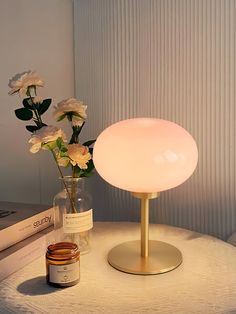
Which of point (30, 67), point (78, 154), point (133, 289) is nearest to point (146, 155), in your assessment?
point (78, 154)

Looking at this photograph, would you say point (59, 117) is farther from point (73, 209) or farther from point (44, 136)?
point (73, 209)

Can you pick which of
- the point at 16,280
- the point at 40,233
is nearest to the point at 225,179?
the point at 40,233

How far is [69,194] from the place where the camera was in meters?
0.97

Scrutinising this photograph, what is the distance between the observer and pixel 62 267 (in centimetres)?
78

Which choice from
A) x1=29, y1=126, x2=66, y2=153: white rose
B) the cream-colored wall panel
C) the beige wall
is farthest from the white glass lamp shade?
the beige wall

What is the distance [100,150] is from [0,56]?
745mm

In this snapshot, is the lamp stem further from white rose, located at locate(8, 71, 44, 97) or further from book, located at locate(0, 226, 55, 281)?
white rose, located at locate(8, 71, 44, 97)

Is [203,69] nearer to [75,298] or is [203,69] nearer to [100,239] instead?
[100,239]

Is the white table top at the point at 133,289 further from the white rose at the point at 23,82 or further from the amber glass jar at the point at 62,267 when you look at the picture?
the white rose at the point at 23,82

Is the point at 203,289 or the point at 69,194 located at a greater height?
the point at 69,194

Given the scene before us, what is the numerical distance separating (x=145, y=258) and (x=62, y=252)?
22cm

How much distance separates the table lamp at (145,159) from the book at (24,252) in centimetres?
20

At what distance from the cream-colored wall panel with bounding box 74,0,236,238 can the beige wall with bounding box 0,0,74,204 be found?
7cm

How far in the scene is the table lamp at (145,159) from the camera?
81 centimetres
